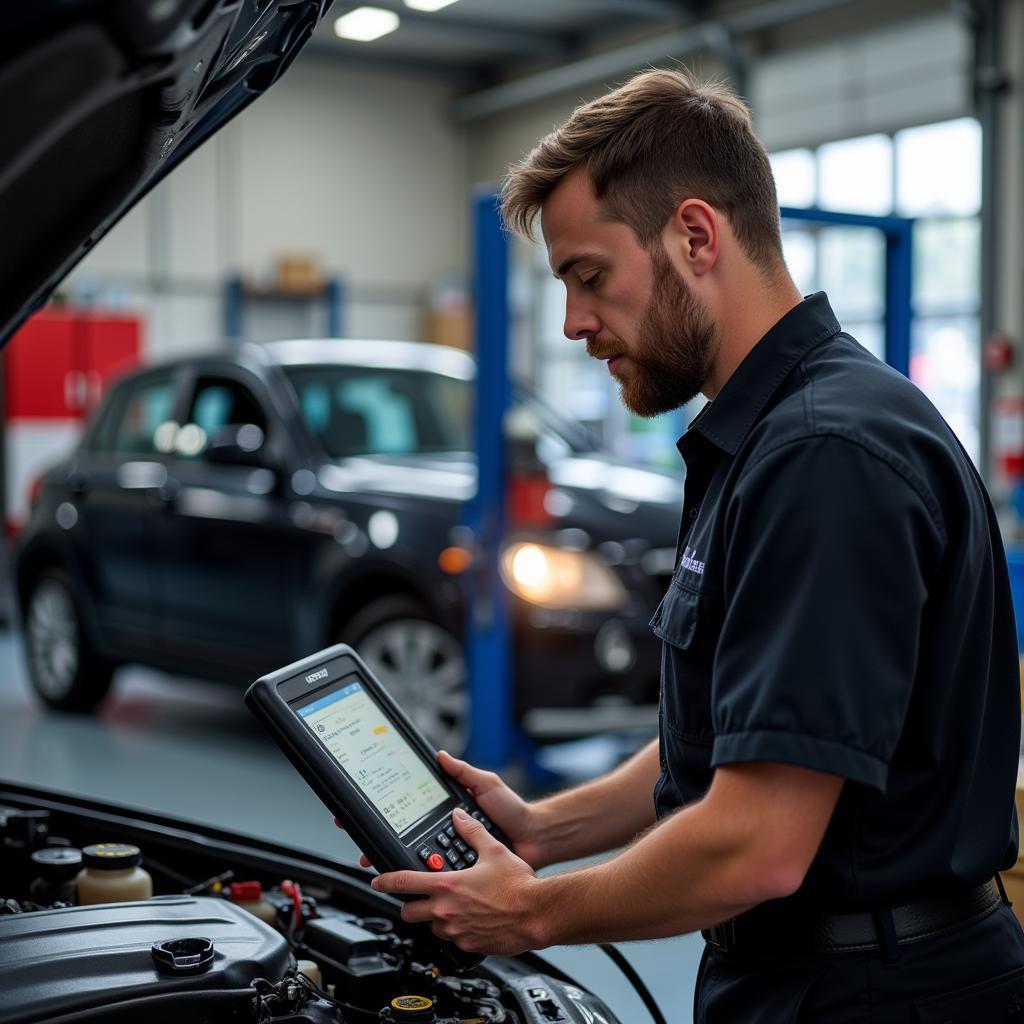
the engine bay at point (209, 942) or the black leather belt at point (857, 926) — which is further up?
the black leather belt at point (857, 926)

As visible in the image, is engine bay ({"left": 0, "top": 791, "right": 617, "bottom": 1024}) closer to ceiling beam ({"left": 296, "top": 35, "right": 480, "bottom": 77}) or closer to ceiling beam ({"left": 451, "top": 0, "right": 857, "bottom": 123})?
ceiling beam ({"left": 451, "top": 0, "right": 857, "bottom": 123})

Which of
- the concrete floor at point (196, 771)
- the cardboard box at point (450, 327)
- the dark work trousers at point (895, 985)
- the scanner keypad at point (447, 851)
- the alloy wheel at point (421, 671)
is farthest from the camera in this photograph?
the cardboard box at point (450, 327)

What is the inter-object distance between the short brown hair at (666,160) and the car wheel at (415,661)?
11.2 feet

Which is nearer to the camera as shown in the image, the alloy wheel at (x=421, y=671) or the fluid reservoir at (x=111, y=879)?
the fluid reservoir at (x=111, y=879)

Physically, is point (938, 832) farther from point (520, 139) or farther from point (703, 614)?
point (520, 139)

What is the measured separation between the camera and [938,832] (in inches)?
48.9

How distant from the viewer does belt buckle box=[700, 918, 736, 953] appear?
1321 mm

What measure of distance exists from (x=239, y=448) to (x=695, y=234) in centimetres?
391

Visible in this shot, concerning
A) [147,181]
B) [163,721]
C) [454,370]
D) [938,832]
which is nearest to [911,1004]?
[938,832]

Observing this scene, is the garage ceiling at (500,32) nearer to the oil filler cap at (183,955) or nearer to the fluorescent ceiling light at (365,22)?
the fluorescent ceiling light at (365,22)

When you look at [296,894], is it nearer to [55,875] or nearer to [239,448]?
[55,875]

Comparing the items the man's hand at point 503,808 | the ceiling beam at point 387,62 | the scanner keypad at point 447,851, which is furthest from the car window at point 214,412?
the ceiling beam at point 387,62

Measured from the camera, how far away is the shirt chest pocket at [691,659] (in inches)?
51.3

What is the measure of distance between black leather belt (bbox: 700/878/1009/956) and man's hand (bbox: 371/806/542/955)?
20 cm
